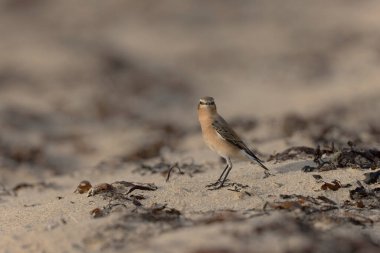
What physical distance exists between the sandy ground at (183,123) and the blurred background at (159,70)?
7 cm

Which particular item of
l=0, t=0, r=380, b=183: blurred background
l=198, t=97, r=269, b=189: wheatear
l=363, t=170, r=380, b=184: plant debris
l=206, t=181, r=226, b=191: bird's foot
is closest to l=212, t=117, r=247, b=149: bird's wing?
l=198, t=97, r=269, b=189: wheatear

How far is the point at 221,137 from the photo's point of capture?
21.9 feet

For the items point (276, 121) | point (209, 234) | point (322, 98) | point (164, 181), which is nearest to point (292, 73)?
point (322, 98)

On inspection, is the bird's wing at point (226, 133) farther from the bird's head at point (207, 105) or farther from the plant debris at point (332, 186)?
the plant debris at point (332, 186)

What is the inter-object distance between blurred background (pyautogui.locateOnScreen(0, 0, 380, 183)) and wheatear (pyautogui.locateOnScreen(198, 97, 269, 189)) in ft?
13.3

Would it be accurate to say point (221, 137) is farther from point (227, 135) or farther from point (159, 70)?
point (159, 70)

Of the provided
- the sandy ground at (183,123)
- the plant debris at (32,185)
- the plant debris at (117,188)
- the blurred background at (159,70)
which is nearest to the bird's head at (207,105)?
the sandy ground at (183,123)

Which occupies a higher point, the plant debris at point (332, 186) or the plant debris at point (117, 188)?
the plant debris at point (117, 188)

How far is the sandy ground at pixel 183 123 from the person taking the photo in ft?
15.6

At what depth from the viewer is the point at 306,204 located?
5355 mm

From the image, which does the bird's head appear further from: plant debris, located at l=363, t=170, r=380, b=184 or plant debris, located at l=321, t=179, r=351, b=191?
plant debris, located at l=363, t=170, r=380, b=184

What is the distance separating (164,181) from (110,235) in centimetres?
225

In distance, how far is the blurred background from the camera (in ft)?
41.6

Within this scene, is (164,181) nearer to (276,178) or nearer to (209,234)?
(276,178)
